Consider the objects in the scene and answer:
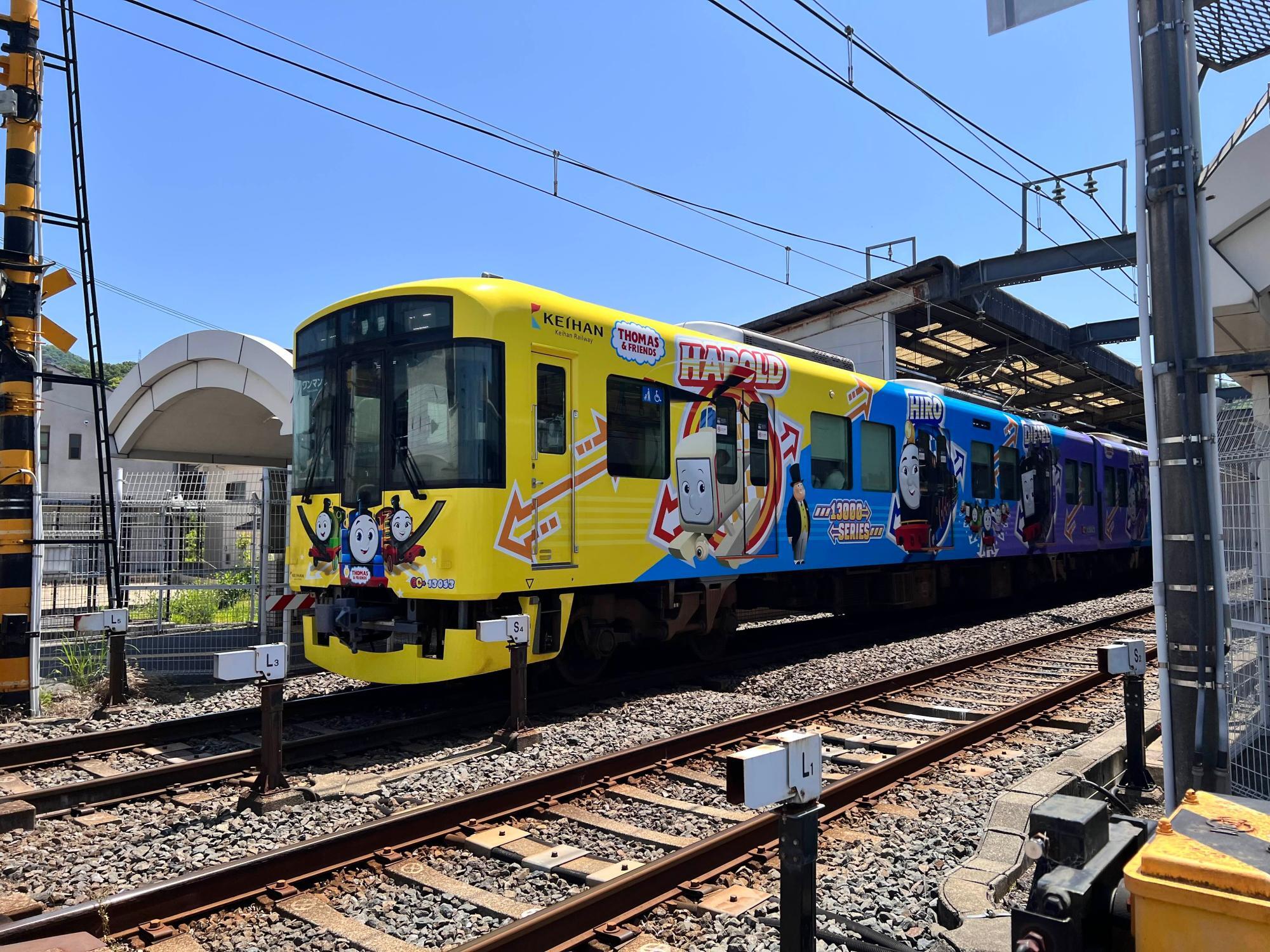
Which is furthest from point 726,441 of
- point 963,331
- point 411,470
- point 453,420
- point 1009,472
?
point 963,331

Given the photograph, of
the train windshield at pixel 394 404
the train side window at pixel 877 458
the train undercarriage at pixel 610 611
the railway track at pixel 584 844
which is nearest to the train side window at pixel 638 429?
the train undercarriage at pixel 610 611

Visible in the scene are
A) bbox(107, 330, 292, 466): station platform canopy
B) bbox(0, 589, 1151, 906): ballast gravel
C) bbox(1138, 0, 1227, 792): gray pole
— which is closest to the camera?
bbox(1138, 0, 1227, 792): gray pole

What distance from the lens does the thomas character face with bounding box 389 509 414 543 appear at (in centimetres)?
768

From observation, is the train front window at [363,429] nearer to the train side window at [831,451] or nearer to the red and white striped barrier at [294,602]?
the red and white striped barrier at [294,602]

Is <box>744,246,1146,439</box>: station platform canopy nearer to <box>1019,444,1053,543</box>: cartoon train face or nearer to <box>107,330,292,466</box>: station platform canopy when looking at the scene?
<box>1019,444,1053,543</box>: cartoon train face

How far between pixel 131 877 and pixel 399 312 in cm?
493

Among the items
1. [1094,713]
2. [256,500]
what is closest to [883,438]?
[1094,713]

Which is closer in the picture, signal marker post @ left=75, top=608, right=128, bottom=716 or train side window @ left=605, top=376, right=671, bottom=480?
signal marker post @ left=75, top=608, right=128, bottom=716

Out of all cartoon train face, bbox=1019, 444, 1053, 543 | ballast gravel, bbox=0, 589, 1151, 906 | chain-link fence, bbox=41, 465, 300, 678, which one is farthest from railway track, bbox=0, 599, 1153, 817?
cartoon train face, bbox=1019, 444, 1053, 543

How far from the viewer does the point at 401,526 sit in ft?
25.4

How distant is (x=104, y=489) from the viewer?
369 inches

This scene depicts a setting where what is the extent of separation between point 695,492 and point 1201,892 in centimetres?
737

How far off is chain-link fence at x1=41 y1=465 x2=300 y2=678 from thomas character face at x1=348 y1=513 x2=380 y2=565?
297 cm

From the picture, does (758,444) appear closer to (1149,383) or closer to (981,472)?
(1149,383)
